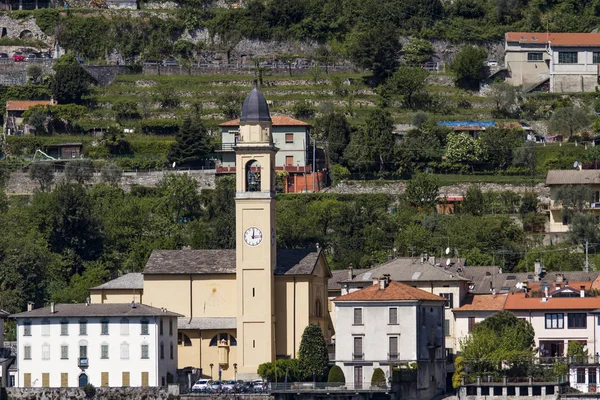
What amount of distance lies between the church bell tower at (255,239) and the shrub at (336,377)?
4.64m

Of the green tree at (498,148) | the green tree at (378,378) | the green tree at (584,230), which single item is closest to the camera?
the green tree at (378,378)

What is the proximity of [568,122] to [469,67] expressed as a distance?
10.3 meters

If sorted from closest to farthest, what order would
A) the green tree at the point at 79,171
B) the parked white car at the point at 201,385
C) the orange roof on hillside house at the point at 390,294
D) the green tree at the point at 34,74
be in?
the parked white car at the point at 201,385
the orange roof on hillside house at the point at 390,294
the green tree at the point at 79,171
the green tree at the point at 34,74

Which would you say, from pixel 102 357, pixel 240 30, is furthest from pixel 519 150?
pixel 102 357

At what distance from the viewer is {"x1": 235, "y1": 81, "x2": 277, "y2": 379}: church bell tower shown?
97.9m

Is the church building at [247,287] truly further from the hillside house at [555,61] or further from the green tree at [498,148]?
the hillside house at [555,61]

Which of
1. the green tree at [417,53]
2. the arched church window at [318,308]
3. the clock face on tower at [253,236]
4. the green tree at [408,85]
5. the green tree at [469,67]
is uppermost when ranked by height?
the green tree at [417,53]

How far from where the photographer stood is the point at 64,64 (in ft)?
481

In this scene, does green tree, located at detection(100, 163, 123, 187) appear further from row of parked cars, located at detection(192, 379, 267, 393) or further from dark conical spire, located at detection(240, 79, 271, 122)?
row of parked cars, located at detection(192, 379, 267, 393)

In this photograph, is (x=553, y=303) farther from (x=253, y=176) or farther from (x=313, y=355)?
(x=253, y=176)

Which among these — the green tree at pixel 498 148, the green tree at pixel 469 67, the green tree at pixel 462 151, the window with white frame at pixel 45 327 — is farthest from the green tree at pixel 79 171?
the window with white frame at pixel 45 327

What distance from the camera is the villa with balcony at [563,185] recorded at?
414 feet

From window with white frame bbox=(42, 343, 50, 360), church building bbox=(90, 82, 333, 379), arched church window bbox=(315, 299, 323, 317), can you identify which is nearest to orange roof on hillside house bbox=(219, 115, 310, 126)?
church building bbox=(90, 82, 333, 379)

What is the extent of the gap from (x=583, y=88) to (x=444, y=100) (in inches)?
409
